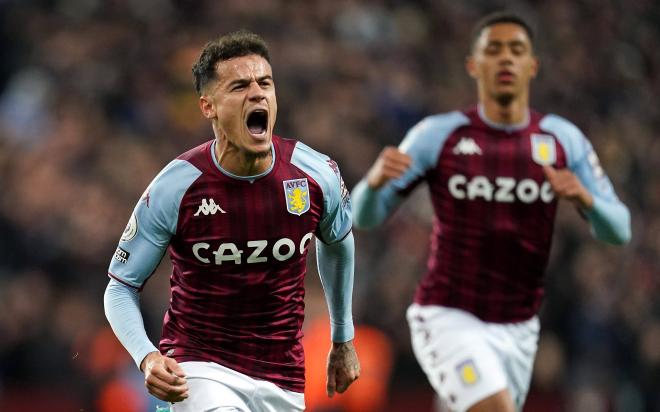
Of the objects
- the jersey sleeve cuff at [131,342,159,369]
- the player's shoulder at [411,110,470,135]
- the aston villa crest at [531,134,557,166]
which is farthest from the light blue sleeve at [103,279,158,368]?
the aston villa crest at [531,134,557,166]

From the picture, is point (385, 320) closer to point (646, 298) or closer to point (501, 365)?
point (646, 298)

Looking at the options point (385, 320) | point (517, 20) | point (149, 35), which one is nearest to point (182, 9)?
point (149, 35)

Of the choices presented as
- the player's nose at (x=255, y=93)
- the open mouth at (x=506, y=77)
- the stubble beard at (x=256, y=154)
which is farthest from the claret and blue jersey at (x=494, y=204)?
the player's nose at (x=255, y=93)

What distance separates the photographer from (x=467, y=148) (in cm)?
621

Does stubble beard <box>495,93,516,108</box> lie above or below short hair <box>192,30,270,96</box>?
below

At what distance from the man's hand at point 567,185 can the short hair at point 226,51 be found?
1753 millimetres

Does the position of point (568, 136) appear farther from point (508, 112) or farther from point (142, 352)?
point (142, 352)

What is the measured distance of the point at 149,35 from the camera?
11844 millimetres

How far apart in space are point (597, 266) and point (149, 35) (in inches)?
191

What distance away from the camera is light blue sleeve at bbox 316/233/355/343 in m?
5.00

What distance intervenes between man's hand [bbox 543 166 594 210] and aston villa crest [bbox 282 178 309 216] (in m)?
1.53

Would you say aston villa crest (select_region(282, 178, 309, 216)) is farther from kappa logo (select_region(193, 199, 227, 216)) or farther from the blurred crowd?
the blurred crowd

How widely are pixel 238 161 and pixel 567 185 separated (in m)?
1.83

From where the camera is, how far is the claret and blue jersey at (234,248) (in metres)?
4.57
